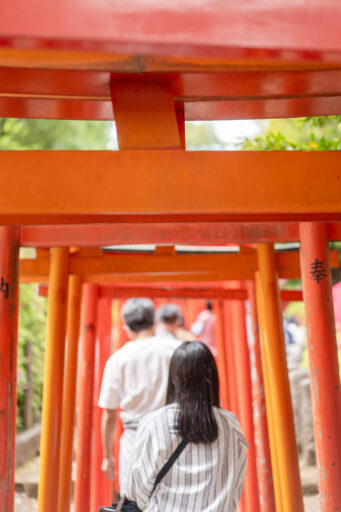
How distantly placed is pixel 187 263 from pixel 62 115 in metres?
2.02

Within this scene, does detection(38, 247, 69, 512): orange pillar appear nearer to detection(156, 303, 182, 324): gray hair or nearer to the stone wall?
detection(156, 303, 182, 324): gray hair

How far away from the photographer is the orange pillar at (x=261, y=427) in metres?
4.41

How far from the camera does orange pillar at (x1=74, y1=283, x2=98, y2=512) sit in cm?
470

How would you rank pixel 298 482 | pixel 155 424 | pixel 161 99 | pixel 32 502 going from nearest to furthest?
pixel 161 99
pixel 155 424
pixel 298 482
pixel 32 502

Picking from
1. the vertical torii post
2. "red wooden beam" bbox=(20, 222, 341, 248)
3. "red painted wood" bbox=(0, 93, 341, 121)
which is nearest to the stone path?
the vertical torii post

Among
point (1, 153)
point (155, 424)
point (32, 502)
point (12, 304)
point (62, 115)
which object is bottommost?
point (32, 502)

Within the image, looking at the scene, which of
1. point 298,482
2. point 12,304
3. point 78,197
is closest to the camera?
point 78,197

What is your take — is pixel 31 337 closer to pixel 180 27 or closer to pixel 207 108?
pixel 207 108

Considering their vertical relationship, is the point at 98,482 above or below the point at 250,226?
below

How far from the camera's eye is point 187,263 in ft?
13.9

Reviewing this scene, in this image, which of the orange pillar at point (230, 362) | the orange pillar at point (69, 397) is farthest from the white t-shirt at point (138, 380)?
the orange pillar at point (230, 362)

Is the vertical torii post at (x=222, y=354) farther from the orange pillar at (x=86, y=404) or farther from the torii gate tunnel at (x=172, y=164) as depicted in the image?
the torii gate tunnel at (x=172, y=164)

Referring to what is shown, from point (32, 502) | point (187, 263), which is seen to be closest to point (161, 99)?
point (187, 263)

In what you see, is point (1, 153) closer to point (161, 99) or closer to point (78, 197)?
point (78, 197)
